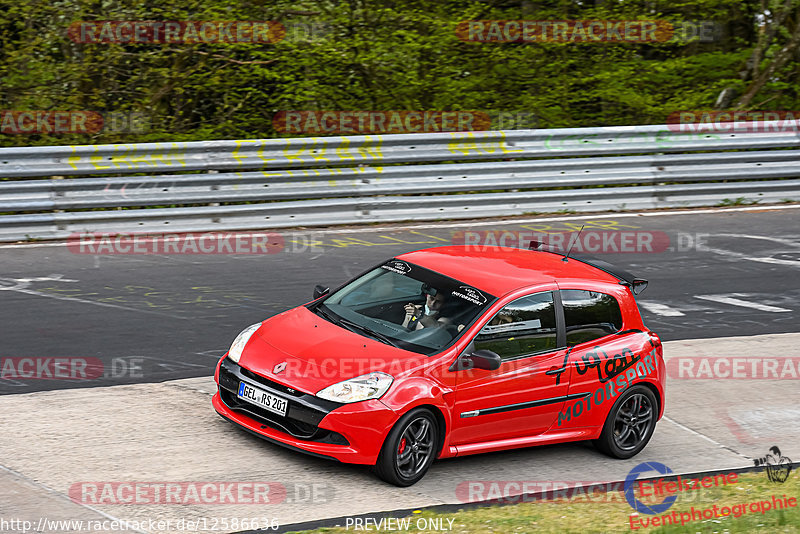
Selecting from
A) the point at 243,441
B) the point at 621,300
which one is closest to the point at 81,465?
the point at 243,441

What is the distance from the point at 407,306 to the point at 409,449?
1.23 metres

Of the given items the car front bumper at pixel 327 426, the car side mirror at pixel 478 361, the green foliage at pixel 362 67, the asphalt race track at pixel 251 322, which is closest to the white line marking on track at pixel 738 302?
the asphalt race track at pixel 251 322

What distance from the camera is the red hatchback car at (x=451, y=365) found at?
22.5 feet

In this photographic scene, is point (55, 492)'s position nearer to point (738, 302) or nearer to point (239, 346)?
point (239, 346)

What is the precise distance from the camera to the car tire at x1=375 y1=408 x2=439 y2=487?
22.2ft

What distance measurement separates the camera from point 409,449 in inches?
274

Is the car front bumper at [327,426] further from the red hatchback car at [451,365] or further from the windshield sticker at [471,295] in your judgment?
the windshield sticker at [471,295]

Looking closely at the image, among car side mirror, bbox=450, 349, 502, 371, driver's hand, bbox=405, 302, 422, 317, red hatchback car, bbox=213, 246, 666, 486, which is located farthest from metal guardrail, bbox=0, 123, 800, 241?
car side mirror, bbox=450, 349, 502, 371

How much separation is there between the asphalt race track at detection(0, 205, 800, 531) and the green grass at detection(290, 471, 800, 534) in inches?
16.8

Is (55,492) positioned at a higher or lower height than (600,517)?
higher

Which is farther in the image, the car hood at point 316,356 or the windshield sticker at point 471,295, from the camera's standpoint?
the windshield sticker at point 471,295

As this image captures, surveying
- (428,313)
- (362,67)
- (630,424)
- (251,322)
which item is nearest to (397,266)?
(428,313)

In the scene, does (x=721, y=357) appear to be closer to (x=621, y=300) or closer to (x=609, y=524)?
(x=621, y=300)

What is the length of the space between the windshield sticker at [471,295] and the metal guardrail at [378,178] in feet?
22.9
